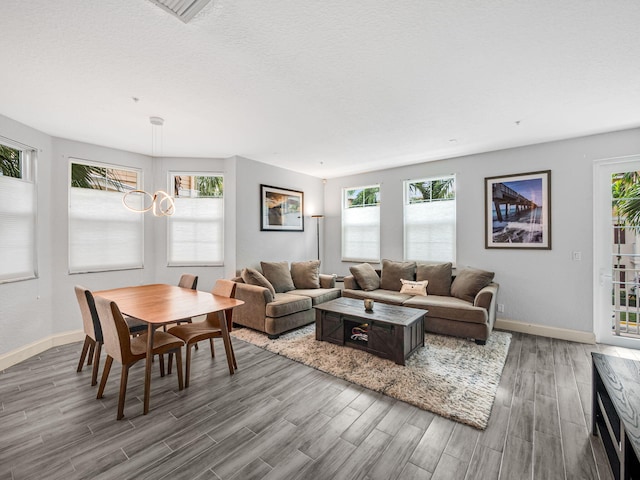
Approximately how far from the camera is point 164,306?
2.58 metres

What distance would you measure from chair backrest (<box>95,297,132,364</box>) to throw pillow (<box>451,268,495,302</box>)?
4.05 metres

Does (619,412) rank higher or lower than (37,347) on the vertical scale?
higher

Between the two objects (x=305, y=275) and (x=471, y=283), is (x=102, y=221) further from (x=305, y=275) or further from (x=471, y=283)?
(x=471, y=283)

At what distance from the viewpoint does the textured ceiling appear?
5.54 ft

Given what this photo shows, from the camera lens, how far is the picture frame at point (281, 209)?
502cm

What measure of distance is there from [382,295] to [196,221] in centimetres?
329

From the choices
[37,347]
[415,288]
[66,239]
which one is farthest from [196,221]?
[415,288]

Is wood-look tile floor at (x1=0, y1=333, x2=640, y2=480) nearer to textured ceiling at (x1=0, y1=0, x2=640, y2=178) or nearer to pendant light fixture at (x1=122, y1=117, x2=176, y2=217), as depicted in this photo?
pendant light fixture at (x1=122, y1=117, x2=176, y2=217)

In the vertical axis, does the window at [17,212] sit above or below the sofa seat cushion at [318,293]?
above

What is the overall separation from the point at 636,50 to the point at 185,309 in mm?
3979

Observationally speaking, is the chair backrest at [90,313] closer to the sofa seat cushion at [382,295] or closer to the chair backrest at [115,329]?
the chair backrest at [115,329]

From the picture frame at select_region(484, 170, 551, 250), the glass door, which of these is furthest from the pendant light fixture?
the glass door

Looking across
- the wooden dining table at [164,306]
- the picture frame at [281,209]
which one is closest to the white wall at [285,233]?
the picture frame at [281,209]

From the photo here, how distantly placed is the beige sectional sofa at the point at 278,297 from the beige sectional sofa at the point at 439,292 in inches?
24.9
